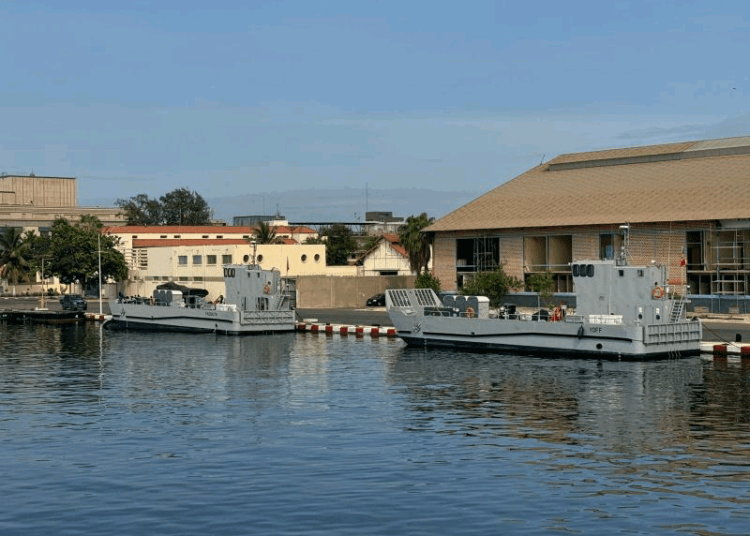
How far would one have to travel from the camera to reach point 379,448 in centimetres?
3294

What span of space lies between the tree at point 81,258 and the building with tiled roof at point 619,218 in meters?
45.4

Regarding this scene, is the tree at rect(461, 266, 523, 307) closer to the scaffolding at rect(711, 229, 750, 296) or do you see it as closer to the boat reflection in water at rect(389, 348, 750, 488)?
the scaffolding at rect(711, 229, 750, 296)

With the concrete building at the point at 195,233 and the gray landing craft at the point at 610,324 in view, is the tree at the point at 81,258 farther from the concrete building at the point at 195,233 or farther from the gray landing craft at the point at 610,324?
the gray landing craft at the point at 610,324

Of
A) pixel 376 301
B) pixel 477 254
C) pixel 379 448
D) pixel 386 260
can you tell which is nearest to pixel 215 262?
pixel 376 301

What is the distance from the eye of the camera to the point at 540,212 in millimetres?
99062

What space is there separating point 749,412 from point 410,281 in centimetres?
8369

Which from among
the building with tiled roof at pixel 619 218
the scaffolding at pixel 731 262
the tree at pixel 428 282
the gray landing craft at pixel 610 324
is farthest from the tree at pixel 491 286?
the gray landing craft at pixel 610 324

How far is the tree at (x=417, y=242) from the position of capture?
12119 centimetres

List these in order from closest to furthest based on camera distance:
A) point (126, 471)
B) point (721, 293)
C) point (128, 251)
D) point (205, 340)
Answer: point (126, 471), point (205, 340), point (721, 293), point (128, 251)

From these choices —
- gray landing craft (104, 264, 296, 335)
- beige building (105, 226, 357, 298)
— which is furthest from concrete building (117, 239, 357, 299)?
gray landing craft (104, 264, 296, 335)

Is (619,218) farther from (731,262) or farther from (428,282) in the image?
(428,282)

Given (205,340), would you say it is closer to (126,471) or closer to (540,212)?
(540,212)

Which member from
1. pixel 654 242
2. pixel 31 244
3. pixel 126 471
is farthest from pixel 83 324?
pixel 126 471

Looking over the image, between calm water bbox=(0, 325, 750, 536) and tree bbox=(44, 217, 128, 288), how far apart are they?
7611 cm
